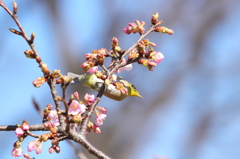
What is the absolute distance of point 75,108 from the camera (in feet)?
4.14

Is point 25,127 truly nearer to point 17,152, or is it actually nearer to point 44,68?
point 17,152

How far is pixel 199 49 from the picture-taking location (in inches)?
301

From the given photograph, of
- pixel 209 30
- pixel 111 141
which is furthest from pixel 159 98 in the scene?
pixel 209 30

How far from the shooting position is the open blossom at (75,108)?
1.24 meters

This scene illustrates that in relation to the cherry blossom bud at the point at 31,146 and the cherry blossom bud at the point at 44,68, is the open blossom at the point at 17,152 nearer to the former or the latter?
the cherry blossom bud at the point at 31,146

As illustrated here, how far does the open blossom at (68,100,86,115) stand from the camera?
4.08ft

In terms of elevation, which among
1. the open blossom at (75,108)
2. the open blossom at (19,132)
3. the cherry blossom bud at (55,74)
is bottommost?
the open blossom at (19,132)

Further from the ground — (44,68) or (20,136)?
(44,68)

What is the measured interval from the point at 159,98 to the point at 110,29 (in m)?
1.68

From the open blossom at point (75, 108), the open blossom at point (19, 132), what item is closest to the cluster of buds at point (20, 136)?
the open blossom at point (19, 132)

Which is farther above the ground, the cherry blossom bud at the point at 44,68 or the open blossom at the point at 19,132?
the cherry blossom bud at the point at 44,68

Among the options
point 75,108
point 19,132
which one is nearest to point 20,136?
point 19,132

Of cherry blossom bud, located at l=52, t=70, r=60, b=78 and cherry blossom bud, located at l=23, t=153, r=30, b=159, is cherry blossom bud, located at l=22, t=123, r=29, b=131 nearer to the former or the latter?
cherry blossom bud, located at l=23, t=153, r=30, b=159

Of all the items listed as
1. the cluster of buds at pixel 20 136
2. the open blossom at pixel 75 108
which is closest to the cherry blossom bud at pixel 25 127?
the cluster of buds at pixel 20 136
